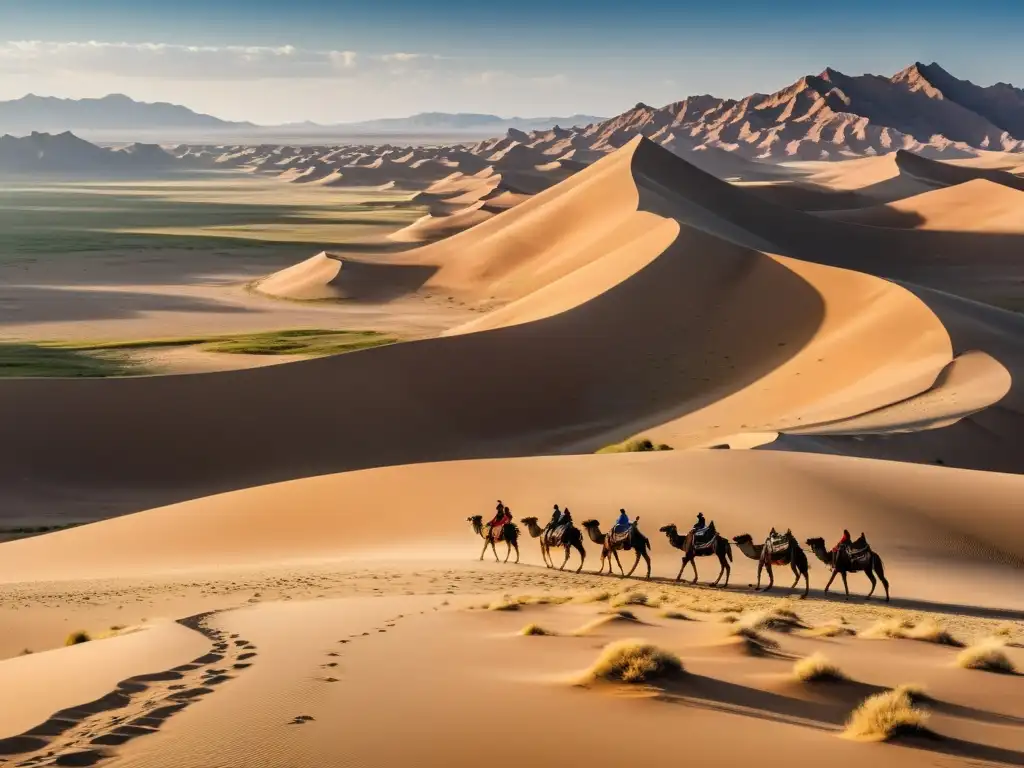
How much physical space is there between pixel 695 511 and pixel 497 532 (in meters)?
3.52

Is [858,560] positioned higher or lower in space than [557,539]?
lower

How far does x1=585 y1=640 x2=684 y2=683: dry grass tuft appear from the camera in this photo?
27.1 ft

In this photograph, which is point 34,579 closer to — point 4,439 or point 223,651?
point 223,651

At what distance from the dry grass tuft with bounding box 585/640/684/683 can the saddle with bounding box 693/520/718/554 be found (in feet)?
24.0

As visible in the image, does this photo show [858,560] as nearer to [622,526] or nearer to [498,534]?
[622,526]

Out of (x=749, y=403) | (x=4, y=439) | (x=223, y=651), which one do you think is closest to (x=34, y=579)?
(x=223, y=651)

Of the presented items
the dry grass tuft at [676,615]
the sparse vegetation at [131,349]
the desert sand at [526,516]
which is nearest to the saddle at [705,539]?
the desert sand at [526,516]

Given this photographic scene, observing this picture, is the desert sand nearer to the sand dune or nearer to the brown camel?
the sand dune

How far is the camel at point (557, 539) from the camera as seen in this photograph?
655 inches

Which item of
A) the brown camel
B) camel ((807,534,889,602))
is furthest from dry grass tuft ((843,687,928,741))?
the brown camel

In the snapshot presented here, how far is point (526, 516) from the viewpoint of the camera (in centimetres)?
2012

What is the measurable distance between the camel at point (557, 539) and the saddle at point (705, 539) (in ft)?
5.20

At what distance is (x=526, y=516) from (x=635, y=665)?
467 inches

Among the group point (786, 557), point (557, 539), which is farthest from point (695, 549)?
point (557, 539)
